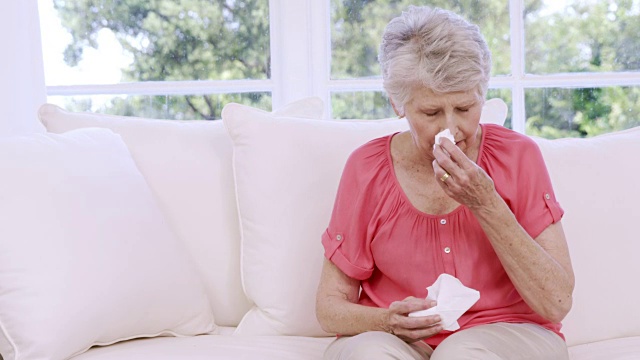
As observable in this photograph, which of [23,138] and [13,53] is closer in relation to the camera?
[23,138]

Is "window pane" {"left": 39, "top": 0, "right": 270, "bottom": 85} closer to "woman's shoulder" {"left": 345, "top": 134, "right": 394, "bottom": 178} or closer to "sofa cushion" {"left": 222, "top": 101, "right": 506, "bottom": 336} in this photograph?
"sofa cushion" {"left": 222, "top": 101, "right": 506, "bottom": 336}

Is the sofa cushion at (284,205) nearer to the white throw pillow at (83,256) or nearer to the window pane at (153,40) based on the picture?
the white throw pillow at (83,256)

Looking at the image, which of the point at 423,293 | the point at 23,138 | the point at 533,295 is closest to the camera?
the point at 533,295

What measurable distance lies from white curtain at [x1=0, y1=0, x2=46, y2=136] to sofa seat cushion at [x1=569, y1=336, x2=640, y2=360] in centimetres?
180

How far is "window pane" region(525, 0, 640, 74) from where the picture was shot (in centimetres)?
289

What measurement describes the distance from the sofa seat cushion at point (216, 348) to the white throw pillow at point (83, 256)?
38 millimetres

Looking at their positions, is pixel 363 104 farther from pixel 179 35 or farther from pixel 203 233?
pixel 203 233

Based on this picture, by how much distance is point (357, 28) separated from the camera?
2959mm

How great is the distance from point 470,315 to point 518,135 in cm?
39

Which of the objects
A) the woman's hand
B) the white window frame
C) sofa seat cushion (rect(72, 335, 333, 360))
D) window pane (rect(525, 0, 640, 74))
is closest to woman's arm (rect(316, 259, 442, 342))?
the woman's hand

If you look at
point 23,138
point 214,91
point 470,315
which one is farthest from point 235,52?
point 470,315

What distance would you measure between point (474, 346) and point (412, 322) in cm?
12

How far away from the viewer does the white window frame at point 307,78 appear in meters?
2.90

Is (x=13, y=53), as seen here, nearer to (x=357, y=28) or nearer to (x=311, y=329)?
(x=357, y=28)
